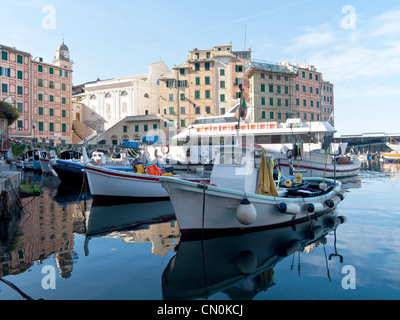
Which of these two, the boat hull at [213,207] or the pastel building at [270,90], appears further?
the pastel building at [270,90]

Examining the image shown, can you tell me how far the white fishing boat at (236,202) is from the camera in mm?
7766

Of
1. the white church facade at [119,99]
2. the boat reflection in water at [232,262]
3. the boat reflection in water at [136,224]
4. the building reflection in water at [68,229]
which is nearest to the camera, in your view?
the boat reflection in water at [232,262]

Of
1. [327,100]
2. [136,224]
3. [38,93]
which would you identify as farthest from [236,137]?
[327,100]

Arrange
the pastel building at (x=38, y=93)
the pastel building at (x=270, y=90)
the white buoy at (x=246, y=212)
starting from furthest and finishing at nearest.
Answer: the pastel building at (x=270, y=90), the pastel building at (x=38, y=93), the white buoy at (x=246, y=212)

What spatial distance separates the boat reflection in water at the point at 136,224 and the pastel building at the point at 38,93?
1562 inches

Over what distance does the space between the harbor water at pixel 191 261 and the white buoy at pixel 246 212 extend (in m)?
0.80

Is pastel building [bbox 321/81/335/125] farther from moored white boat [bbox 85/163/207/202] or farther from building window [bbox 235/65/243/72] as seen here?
moored white boat [bbox 85/163/207/202]

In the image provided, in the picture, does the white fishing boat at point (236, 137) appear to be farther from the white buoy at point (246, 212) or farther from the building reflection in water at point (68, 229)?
the white buoy at point (246, 212)

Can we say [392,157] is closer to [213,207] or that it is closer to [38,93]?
[213,207]

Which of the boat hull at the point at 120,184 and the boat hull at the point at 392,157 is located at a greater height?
the boat hull at the point at 392,157

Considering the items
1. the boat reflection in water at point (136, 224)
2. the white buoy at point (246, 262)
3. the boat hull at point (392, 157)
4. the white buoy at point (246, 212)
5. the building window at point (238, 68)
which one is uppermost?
the building window at point (238, 68)

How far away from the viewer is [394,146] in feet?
205

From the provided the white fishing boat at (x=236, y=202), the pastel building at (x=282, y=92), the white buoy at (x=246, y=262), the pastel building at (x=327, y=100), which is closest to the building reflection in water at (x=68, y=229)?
the white fishing boat at (x=236, y=202)

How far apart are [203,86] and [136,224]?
42621 millimetres
